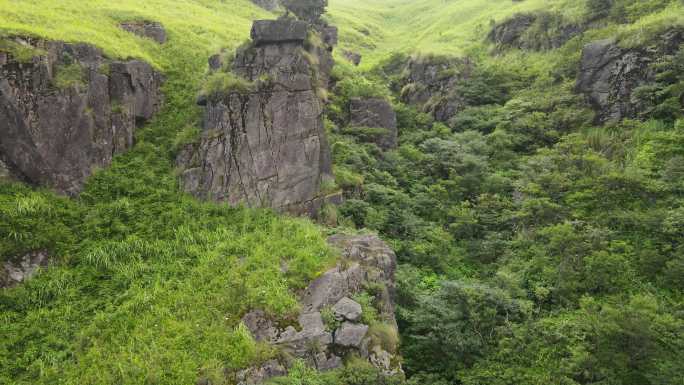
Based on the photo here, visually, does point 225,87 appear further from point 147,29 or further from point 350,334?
point 350,334

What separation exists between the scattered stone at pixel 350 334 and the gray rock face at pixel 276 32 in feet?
47.9

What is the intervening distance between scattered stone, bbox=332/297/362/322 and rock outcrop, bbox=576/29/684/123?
65.2 feet

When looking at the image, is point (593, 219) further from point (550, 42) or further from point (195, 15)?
point (195, 15)

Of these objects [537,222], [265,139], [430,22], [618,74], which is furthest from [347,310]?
[430,22]

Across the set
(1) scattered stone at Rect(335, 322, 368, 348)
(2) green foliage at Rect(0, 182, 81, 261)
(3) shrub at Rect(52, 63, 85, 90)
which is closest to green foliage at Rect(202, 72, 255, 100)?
(3) shrub at Rect(52, 63, 85, 90)

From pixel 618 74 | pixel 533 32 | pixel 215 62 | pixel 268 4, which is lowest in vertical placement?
pixel 215 62

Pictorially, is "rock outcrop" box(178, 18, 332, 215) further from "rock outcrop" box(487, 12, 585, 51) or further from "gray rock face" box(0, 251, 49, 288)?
"rock outcrop" box(487, 12, 585, 51)

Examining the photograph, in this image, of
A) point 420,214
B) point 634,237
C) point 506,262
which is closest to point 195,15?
point 420,214

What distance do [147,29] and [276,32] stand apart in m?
11.2

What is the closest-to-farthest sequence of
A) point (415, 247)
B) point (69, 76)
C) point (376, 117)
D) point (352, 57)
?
point (69, 76) < point (415, 247) < point (376, 117) < point (352, 57)

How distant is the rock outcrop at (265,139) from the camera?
1819 centimetres

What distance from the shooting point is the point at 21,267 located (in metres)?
13.4

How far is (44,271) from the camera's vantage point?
13641 millimetres

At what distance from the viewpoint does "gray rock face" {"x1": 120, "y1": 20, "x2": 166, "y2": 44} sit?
2611 cm
